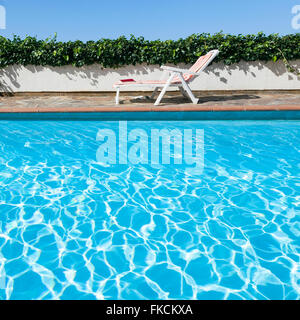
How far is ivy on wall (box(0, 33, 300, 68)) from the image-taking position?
31.1 feet

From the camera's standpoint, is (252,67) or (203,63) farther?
(252,67)

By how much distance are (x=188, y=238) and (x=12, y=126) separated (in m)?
5.52

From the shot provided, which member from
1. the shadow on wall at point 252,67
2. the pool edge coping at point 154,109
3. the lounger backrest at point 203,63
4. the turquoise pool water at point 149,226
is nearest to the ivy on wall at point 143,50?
the shadow on wall at point 252,67

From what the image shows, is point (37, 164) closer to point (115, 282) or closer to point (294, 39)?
point (115, 282)

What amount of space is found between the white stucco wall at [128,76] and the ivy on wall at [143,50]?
0.19m

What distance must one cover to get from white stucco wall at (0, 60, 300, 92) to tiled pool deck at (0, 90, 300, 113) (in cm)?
22

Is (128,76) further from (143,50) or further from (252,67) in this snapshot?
(252,67)

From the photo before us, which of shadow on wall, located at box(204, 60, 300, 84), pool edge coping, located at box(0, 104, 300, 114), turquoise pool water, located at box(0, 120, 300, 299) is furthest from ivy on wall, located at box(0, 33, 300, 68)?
turquoise pool water, located at box(0, 120, 300, 299)

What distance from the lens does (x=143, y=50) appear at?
959 centimetres

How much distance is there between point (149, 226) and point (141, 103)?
5.42m

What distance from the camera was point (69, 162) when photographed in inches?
195

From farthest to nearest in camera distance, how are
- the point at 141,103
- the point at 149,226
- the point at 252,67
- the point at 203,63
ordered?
the point at 252,67
the point at 141,103
the point at 203,63
the point at 149,226

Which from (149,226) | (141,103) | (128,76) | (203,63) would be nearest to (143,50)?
(128,76)

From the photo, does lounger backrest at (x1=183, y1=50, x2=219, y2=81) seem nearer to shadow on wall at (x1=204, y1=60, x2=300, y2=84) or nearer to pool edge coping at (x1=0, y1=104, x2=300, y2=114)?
pool edge coping at (x1=0, y1=104, x2=300, y2=114)
